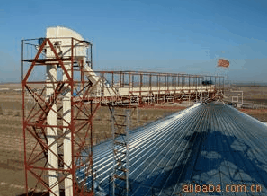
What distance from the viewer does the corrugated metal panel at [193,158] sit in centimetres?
1052

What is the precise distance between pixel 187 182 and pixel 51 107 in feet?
22.1

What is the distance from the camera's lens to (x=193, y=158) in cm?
1209

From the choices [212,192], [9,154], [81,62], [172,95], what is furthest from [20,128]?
[212,192]

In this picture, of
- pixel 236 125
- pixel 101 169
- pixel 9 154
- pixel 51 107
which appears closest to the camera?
pixel 51 107

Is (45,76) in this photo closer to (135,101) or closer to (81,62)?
(81,62)

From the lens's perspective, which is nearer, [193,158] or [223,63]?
[193,158]

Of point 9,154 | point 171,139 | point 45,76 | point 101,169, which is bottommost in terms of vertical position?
point 9,154

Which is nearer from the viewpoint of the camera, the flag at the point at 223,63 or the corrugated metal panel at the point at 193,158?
the corrugated metal panel at the point at 193,158

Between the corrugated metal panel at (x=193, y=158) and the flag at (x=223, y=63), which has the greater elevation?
the flag at (x=223, y=63)

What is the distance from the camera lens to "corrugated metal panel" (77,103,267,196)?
10.5 m

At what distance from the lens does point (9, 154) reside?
95.8ft

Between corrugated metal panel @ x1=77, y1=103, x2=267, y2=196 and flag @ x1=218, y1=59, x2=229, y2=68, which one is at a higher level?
flag @ x1=218, y1=59, x2=229, y2=68

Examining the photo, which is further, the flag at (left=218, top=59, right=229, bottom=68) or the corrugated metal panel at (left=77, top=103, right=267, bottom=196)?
the flag at (left=218, top=59, right=229, bottom=68)

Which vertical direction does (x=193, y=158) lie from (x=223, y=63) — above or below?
below
